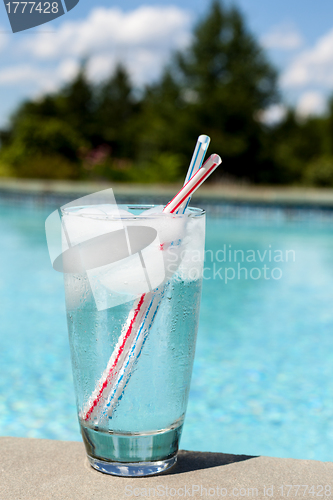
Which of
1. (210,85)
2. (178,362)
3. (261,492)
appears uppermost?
(210,85)

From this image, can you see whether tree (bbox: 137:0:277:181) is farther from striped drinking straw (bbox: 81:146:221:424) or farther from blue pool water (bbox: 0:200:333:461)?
striped drinking straw (bbox: 81:146:221:424)

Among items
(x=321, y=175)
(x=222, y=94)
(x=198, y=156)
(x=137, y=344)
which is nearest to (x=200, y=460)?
(x=137, y=344)

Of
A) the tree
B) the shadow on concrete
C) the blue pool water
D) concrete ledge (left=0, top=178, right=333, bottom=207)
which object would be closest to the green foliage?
the tree

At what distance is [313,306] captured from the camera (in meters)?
5.67

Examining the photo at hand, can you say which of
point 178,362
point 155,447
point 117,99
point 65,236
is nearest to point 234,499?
point 155,447

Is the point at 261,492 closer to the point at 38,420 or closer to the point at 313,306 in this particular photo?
the point at 38,420

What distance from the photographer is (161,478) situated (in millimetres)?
1349

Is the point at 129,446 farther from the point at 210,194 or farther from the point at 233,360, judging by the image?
the point at 210,194

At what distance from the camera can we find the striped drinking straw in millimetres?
1276

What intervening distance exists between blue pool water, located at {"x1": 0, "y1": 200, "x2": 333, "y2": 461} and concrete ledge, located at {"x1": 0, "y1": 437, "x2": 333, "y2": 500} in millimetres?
1516

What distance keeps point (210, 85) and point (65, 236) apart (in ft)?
85.0

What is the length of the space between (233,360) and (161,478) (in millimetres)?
2764

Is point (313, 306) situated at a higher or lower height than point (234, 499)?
lower

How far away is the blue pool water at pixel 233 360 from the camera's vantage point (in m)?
3.00
